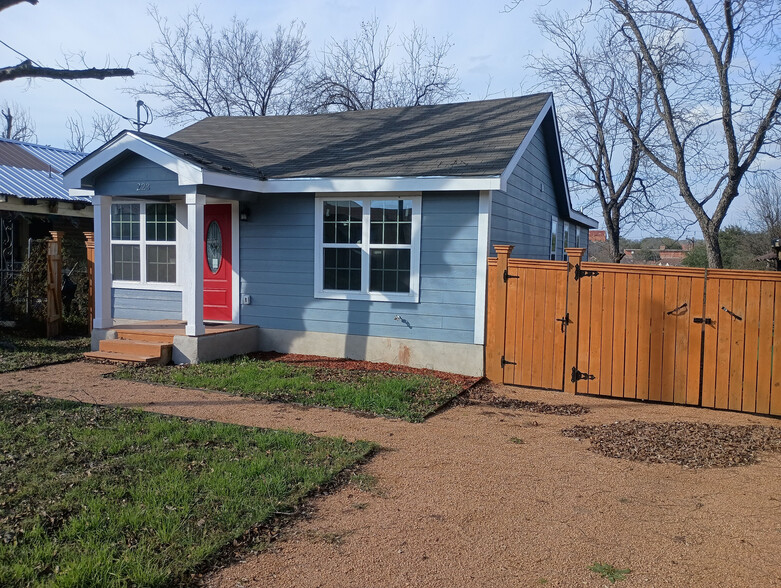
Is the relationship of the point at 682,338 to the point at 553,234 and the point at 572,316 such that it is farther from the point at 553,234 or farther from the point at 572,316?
the point at 553,234

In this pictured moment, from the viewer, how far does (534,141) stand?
12094 mm

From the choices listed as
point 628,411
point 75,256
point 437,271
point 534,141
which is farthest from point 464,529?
point 75,256

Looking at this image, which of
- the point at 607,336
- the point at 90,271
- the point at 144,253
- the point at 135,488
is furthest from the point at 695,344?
the point at 90,271

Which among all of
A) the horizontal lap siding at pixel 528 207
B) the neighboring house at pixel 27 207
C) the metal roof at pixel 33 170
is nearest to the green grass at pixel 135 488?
the horizontal lap siding at pixel 528 207

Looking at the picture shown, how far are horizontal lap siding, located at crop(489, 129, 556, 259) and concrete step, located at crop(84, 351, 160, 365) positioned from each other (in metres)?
5.22

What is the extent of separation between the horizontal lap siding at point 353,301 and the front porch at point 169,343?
22.1 inches

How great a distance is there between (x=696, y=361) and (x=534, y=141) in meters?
5.80

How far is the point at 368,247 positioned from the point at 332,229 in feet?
2.33

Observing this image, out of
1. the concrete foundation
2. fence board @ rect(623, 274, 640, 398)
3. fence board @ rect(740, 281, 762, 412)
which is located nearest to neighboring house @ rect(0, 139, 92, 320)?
the concrete foundation

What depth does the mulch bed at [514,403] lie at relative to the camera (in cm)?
755

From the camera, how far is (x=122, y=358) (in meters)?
9.62

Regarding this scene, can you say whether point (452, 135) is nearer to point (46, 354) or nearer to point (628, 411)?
point (628, 411)

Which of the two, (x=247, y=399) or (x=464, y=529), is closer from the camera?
(x=464, y=529)

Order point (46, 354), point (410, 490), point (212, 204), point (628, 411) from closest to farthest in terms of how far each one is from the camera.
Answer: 1. point (410, 490)
2. point (628, 411)
3. point (46, 354)
4. point (212, 204)
